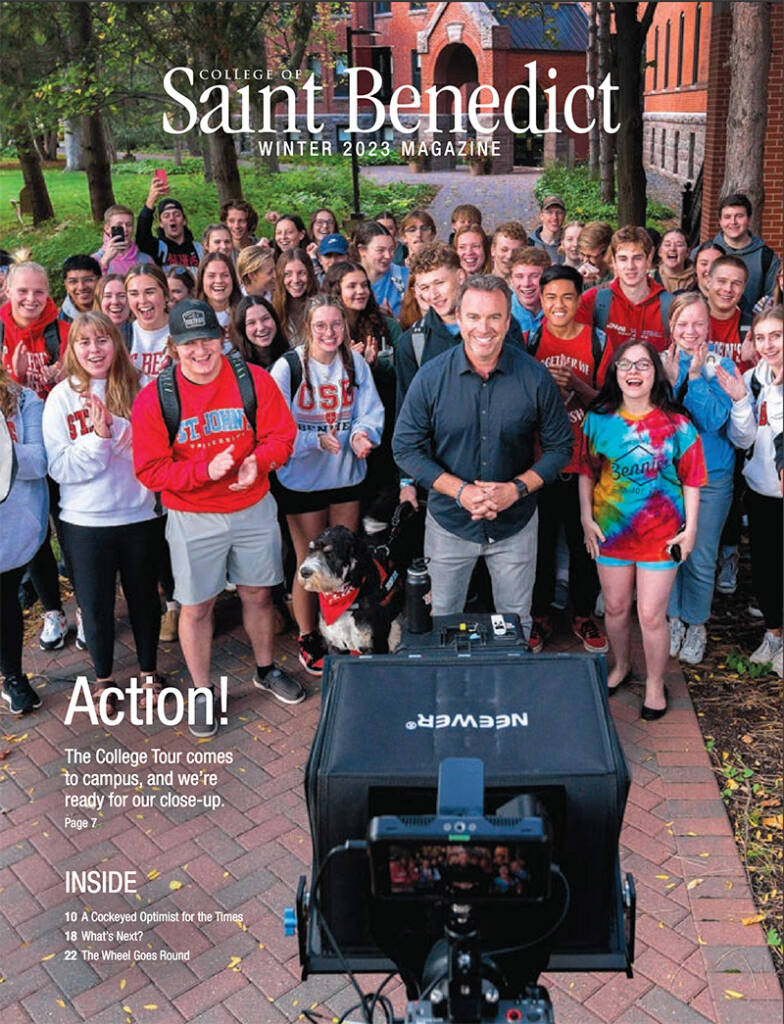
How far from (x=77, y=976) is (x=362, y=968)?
2050mm

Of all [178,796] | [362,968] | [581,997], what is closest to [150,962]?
[178,796]

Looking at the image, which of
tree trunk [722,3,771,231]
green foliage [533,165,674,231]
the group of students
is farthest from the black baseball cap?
green foliage [533,165,674,231]

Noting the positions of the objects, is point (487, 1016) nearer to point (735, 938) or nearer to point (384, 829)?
point (384, 829)

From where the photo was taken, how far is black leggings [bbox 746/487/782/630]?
17.6 ft

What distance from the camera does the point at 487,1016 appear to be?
201 centimetres

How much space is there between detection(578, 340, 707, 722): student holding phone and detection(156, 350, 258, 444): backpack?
1.60 meters

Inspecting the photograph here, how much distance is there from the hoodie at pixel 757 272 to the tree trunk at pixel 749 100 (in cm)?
191

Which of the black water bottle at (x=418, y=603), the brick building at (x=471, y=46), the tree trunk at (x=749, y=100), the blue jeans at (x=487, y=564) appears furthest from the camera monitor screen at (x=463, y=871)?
the brick building at (x=471, y=46)

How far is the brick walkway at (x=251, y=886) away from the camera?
354cm

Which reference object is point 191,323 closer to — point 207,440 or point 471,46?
point 207,440

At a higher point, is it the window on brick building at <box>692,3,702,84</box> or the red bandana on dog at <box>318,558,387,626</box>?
the window on brick building at <box>692,3,702,84</box>

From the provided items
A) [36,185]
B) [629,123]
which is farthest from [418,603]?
[36,185]

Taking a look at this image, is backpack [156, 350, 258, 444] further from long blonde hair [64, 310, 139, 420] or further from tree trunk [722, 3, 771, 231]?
tree trunk [722, 3, 771, 231]

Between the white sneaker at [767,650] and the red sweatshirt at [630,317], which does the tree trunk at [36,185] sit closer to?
the red sweatshirt at [630,317]
